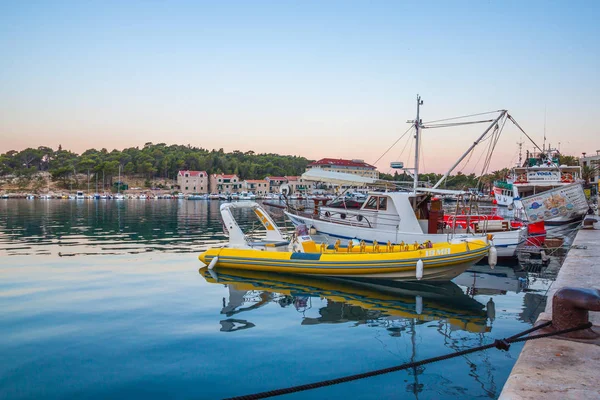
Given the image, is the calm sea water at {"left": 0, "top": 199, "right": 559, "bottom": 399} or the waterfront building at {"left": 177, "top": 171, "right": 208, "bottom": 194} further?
the waterfront building at {"left": 177, "top": 171, "right": 208, "bottom": 194}

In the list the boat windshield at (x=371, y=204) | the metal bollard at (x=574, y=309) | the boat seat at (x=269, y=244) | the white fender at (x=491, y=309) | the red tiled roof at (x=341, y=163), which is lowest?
the white fender at (x=491, y=309)

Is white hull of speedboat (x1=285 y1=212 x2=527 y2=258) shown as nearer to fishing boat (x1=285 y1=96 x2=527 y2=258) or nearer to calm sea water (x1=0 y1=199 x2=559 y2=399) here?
fishing boat (x1=285 y1=96 x2=527 y2=258)

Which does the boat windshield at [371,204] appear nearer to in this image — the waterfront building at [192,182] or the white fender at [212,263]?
the white fender at [212,263]

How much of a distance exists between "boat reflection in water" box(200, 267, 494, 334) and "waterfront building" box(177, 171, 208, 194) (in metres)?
123

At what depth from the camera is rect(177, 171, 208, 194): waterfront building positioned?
13450 centimetres

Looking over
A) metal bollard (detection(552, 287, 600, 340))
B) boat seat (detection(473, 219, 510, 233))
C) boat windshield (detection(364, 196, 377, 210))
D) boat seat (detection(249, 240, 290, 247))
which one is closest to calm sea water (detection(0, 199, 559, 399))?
boat seat (detection(249, 240, 290, 247))

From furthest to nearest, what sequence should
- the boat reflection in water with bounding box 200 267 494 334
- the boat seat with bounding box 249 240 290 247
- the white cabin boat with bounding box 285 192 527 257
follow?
the white cabin boat with bounding box 285 192 527 257
the boat seat with bounding box 249 240 290 247
the boat reflection in water with bounding box 200 267 494 334

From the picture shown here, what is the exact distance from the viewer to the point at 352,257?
13992mm

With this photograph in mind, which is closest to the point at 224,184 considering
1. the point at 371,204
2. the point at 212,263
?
the point at 371,204

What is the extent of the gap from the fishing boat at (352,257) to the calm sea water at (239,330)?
50 cm

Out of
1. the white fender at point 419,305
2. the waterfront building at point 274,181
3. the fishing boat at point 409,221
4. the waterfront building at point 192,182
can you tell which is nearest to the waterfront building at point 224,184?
the waterfront building at point 192,182

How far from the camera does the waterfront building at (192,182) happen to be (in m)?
134

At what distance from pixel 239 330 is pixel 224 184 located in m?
133

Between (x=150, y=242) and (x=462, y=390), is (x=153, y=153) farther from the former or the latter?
(x=462, y=390)
